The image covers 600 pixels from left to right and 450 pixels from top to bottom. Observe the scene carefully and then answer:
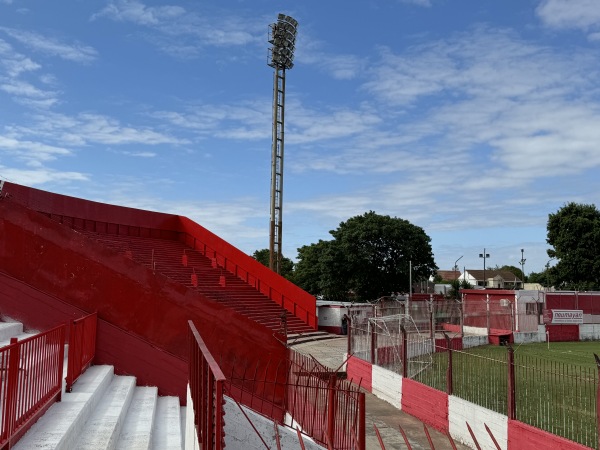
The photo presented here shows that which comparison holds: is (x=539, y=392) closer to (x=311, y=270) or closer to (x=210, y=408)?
(x=210, y=408)

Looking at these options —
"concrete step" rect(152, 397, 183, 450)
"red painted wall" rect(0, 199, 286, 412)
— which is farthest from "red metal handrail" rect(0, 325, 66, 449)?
"red painted wall" rect(0, 199, 286, 412)

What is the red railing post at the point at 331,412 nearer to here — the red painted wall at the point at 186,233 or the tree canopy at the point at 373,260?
the red painted wall at the point at 186,233

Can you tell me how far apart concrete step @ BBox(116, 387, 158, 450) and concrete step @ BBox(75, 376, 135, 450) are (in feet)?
0.31

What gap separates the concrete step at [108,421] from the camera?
5.97m

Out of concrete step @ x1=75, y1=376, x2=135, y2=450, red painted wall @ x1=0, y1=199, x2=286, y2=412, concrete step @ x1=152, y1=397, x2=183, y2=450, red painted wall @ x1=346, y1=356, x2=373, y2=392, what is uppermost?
red painted wall @ x1=0, y1=199, x2=286, y2=412

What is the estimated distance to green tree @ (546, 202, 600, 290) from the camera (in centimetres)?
4544

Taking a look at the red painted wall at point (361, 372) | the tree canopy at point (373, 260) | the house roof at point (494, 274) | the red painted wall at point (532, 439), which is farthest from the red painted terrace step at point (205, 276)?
the house roof at point (494, 274)

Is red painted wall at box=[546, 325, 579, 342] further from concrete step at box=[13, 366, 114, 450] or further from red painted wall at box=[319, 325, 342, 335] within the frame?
concrete step at box=[13, 366, 114, 450]

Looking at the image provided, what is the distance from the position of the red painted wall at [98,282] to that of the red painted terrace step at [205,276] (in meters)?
8.09

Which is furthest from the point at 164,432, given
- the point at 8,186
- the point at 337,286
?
the point at 337,286

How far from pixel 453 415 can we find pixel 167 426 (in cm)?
571

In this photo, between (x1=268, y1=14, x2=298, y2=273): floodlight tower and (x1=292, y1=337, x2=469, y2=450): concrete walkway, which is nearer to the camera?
(x1=292, y1=337, x2=469, y2=450): concrete walkway

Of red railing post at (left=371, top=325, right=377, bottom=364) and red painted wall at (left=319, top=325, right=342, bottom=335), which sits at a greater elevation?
red railing post at (left=371, top=325, right=377, bottom=364)

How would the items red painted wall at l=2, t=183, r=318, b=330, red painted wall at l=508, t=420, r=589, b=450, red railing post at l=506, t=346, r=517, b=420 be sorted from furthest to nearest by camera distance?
red painted wall at l=2, t=183, r=318, b=330, red railing post at l=506, t=346, r=517, b=420, red painted wall at l=508, t=420, r=589, b=450
